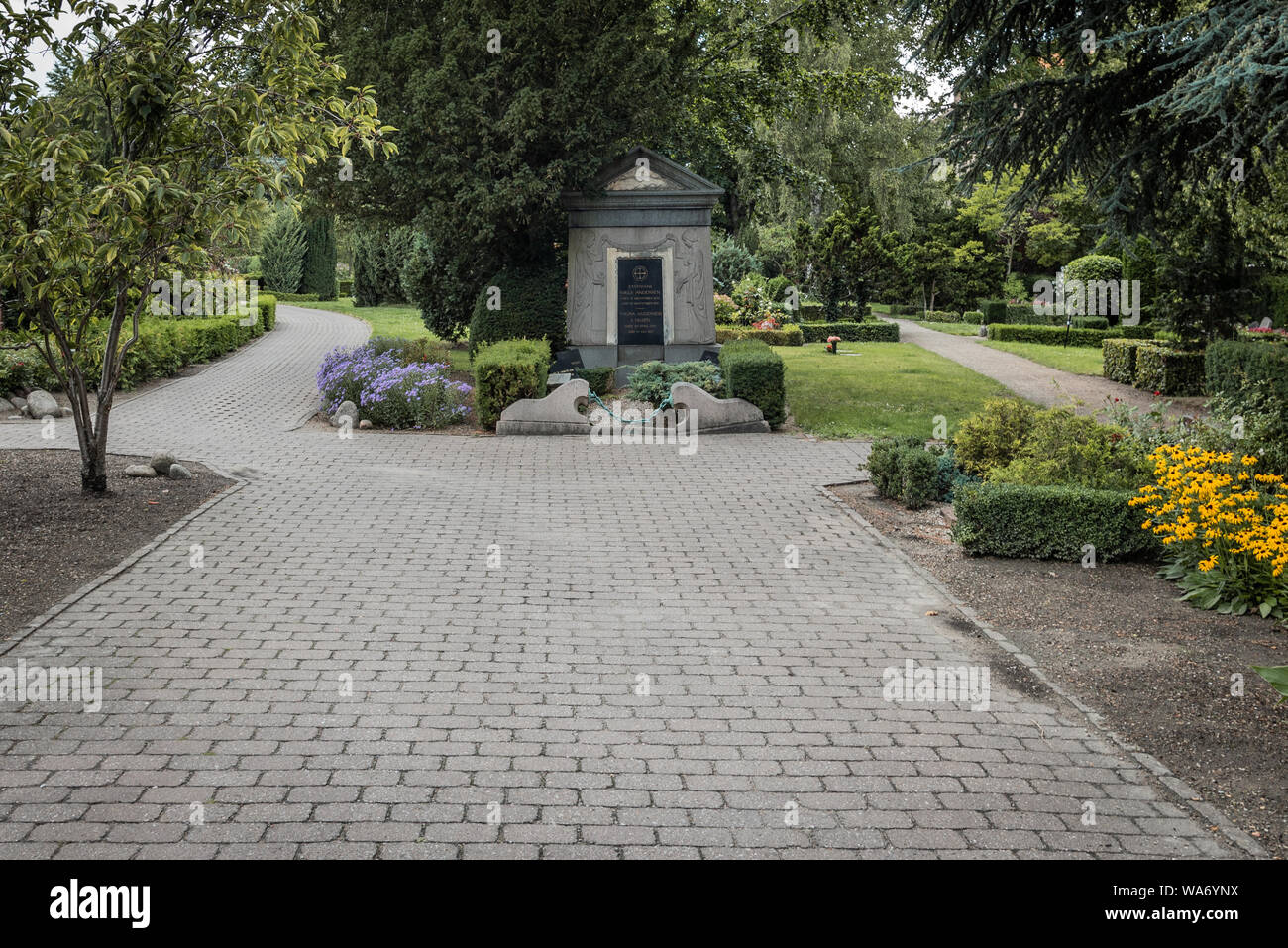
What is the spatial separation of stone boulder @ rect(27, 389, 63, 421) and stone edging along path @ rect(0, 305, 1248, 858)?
7.31m

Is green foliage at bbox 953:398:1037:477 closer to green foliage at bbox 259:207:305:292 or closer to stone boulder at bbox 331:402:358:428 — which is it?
stone boulder at bbox 331:402:358:428

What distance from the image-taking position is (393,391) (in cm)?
1577

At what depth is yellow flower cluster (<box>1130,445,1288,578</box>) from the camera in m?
7.48

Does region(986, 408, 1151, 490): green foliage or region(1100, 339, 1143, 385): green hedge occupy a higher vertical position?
region(1100, 339, 1143, 385): green hedge

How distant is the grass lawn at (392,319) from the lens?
975 inches

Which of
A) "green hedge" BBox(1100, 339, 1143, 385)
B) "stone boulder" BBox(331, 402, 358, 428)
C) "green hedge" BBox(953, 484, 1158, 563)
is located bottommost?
"green hedge" BBox(953, 484, 1158, 563)

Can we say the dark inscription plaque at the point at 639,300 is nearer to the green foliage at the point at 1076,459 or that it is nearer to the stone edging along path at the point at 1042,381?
the stone edging along path at the point at 1042,381

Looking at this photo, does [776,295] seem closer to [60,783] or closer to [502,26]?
[502,26]

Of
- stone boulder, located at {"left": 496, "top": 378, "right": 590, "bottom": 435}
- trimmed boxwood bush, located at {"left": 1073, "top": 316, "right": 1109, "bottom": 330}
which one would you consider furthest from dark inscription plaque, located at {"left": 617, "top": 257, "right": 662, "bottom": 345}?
trimmed boxwood bush, located at {"left": 1073, "top": 316, "right": 1109, "bottom": 330}

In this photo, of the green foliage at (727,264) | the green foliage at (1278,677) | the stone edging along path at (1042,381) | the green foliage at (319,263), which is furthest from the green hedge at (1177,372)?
the green foliage at (319,263)

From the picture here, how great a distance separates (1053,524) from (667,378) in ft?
29.5

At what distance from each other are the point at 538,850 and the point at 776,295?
37199mm

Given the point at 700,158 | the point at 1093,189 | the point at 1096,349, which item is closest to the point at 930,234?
the point at 1096,349

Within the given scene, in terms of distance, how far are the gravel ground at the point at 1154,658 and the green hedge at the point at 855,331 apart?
2412 centimetres
